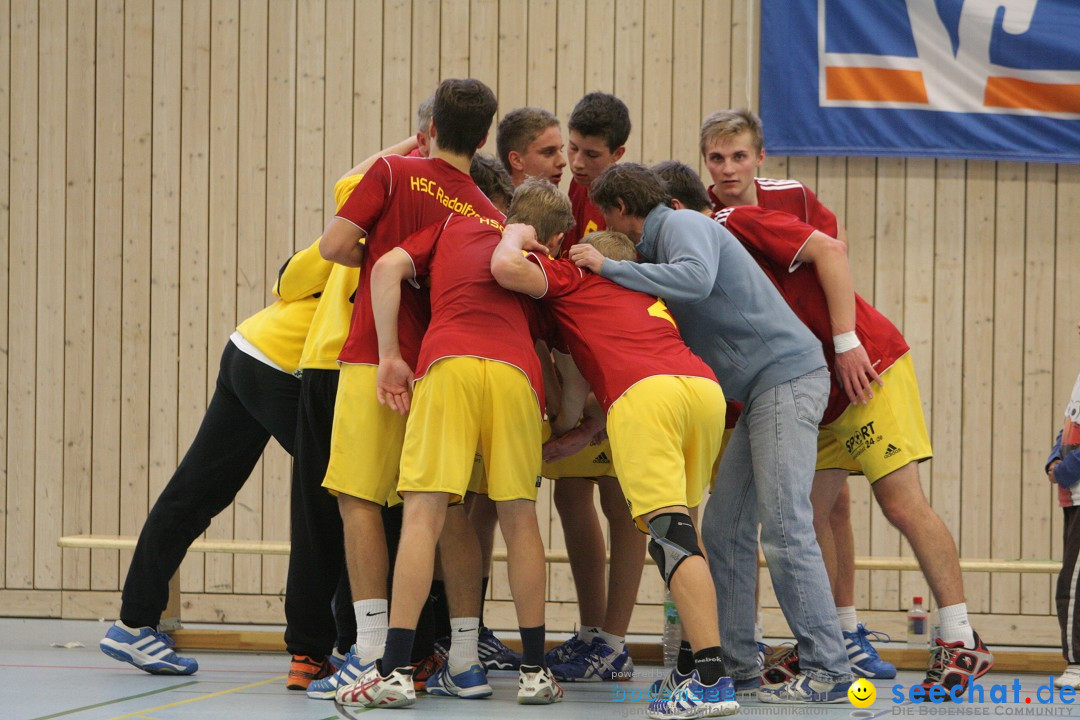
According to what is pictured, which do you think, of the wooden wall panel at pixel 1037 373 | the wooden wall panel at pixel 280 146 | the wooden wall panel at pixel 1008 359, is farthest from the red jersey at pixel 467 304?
the wooden wall panel at pixel 1037 373

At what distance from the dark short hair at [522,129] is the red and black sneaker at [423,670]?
1959 millimetres

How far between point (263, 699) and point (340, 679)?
28cm

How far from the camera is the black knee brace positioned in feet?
10.0

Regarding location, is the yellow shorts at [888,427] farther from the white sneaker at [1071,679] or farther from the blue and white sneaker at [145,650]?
the blue and white sneaker at [145,650]

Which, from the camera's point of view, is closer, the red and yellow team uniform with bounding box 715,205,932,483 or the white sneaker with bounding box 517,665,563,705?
the white sneaker with bounding box 517,665,563,705

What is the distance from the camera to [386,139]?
6273mm

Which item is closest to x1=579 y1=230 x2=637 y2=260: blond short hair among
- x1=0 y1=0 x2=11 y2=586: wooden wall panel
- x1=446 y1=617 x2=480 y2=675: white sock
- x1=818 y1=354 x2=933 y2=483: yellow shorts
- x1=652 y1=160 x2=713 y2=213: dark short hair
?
x1=652 y1=160 x2=713 y2=213: dark short hair

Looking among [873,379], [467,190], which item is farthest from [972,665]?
[467,190]

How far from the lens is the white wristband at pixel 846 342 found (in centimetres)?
357

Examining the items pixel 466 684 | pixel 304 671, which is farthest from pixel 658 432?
pixel 304 671

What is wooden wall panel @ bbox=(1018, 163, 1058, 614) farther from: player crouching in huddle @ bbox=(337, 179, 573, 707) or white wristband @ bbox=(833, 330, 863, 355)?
player crouching in huddle @ bbox=(337, 179, 573, 707)

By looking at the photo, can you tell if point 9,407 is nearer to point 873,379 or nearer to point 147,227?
point 147,227

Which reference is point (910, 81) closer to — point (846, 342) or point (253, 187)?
point (846, 342)

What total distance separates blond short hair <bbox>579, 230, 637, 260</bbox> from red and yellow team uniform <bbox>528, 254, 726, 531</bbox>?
0.44ft
